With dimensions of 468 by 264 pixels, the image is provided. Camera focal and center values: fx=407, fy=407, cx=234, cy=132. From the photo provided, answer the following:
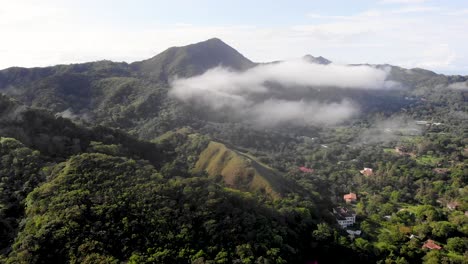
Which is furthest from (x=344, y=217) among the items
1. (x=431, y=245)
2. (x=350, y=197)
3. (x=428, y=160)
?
(x=428, y=160)

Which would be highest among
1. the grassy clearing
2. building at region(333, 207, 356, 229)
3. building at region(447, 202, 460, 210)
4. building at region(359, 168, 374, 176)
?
building at region(333, 207, 356, 229)

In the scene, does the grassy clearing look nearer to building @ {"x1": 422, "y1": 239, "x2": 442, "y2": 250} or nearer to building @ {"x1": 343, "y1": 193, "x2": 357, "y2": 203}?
building @ {"x1": 343, "y1": 193, "x2": 357, "y2": 203}

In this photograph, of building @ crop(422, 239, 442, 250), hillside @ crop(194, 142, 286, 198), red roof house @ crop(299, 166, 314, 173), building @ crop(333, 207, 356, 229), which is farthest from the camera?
red roof house @ crop(299, 166, 314, 173)

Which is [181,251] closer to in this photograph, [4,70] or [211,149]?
[211,149]

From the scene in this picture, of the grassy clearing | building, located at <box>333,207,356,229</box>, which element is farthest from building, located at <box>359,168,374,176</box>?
building, located at <box>333,207,356,229</box>

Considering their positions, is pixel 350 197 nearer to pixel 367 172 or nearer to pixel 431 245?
pixel 367 172

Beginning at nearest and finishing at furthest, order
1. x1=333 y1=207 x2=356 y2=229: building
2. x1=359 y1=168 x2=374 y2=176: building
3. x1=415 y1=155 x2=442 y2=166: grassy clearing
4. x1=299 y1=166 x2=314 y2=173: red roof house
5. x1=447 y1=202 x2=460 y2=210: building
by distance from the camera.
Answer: x1=333 y1=207 x2=356 y2=229: building → x1=447 y1=202 x2=460 y2=210: building → x1=299 y1=166 x2=314 y2=173: red roof house → x1=359 y1=168 x2=374 y2=176: building → x1=415 y1=155 x2=442 y2=166: grassy clearing
